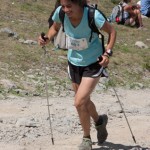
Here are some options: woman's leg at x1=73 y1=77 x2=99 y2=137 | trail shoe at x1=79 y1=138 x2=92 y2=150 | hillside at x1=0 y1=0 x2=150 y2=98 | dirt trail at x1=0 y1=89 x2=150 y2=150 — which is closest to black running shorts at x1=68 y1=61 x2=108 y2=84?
woman's leg at x1=73 y1=77 x2=99 y2=137

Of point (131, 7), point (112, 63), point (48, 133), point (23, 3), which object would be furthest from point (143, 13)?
point (48, 133)

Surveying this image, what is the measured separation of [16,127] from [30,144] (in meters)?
0.60

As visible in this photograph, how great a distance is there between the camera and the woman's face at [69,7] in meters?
5.66

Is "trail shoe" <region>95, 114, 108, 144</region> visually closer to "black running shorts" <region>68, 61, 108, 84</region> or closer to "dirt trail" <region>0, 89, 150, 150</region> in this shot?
"dirt trail" <region>0, 89, 150, 150</region>

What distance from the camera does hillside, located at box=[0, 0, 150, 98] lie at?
9703 mm

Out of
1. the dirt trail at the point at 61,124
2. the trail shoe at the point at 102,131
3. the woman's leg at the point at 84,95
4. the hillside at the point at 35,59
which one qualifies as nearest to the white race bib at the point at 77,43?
the woman's leg at the point at 84,95

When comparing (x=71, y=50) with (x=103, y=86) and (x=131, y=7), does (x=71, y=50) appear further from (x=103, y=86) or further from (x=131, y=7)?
(x=131, y=7)

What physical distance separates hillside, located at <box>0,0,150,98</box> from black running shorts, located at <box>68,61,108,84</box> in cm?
304

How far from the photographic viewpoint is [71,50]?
6.09m

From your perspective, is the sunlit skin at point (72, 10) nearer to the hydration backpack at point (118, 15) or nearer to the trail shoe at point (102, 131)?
the trail shoe at point (102, 131)

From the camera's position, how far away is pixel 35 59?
11094 millimetres

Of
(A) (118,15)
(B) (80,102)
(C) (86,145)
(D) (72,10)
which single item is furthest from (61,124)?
(A) (118,15)

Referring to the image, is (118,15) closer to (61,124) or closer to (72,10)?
(61,124)

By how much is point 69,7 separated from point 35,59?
550 centimetres
